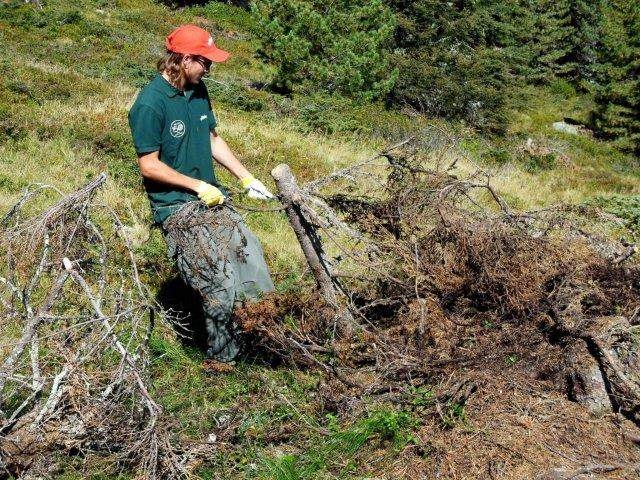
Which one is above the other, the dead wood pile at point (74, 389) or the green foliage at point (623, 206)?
the dead wood pile at point (74, 389)

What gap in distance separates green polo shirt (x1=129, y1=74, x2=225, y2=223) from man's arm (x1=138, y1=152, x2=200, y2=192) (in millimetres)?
54

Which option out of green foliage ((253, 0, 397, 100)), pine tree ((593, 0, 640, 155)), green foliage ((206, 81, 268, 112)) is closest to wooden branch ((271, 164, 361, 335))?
green foliage ((206, 81, 268, 112))

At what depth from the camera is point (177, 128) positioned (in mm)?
4324

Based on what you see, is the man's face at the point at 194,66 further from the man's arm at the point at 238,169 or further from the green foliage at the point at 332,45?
the green foliage at the point at 332,45

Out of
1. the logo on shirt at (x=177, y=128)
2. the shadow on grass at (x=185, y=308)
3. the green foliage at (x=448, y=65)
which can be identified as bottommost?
the green foliage at (x=448, y=65)

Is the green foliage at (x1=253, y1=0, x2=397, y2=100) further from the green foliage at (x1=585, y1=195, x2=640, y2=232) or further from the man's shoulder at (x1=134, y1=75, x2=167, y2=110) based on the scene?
the man's shoulder at (x1=134, y1=75, x2=167, y2=110)

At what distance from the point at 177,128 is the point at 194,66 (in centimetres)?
42

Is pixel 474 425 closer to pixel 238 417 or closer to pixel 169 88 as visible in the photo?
pixel 238 417

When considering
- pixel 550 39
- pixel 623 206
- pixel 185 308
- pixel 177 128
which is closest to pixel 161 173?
pixel 177 128

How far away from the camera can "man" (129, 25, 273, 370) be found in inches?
163

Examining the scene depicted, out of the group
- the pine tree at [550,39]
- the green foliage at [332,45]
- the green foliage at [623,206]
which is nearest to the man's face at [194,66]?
the green foliage at [623,206]

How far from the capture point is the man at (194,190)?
4152mm

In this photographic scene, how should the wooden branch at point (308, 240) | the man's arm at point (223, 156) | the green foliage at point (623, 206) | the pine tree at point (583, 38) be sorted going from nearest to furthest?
the wooden branch at point (308, 240) → the man's arm at point (223, 156) → the green foliage at point (623, 206) → the pine tree at point (583, 38)

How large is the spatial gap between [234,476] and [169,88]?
2451 millimetres
